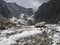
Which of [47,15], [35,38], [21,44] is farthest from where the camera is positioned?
[47,15]

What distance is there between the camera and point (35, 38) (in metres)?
14.9

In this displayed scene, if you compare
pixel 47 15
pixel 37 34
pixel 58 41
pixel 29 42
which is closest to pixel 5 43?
pixel 29 42

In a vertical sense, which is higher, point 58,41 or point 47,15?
point 47,15

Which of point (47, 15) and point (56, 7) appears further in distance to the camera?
point (47, 15)

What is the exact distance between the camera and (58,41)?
15617mm

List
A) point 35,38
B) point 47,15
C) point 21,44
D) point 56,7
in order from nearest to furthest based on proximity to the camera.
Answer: point 21,44 → point 35,38 → point 56,7 → point 47,15

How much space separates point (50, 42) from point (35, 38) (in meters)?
1.38

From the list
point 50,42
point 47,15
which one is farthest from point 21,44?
point 47,15

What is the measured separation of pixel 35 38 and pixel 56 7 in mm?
78985

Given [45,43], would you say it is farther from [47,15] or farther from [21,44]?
[47,15]

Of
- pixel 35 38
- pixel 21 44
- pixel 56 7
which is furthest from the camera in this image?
pixel 56 7

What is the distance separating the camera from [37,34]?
51.9ft

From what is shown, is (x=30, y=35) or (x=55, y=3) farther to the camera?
(x=55, y=3)

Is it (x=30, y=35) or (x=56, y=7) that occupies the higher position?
(x=56, y=7)
